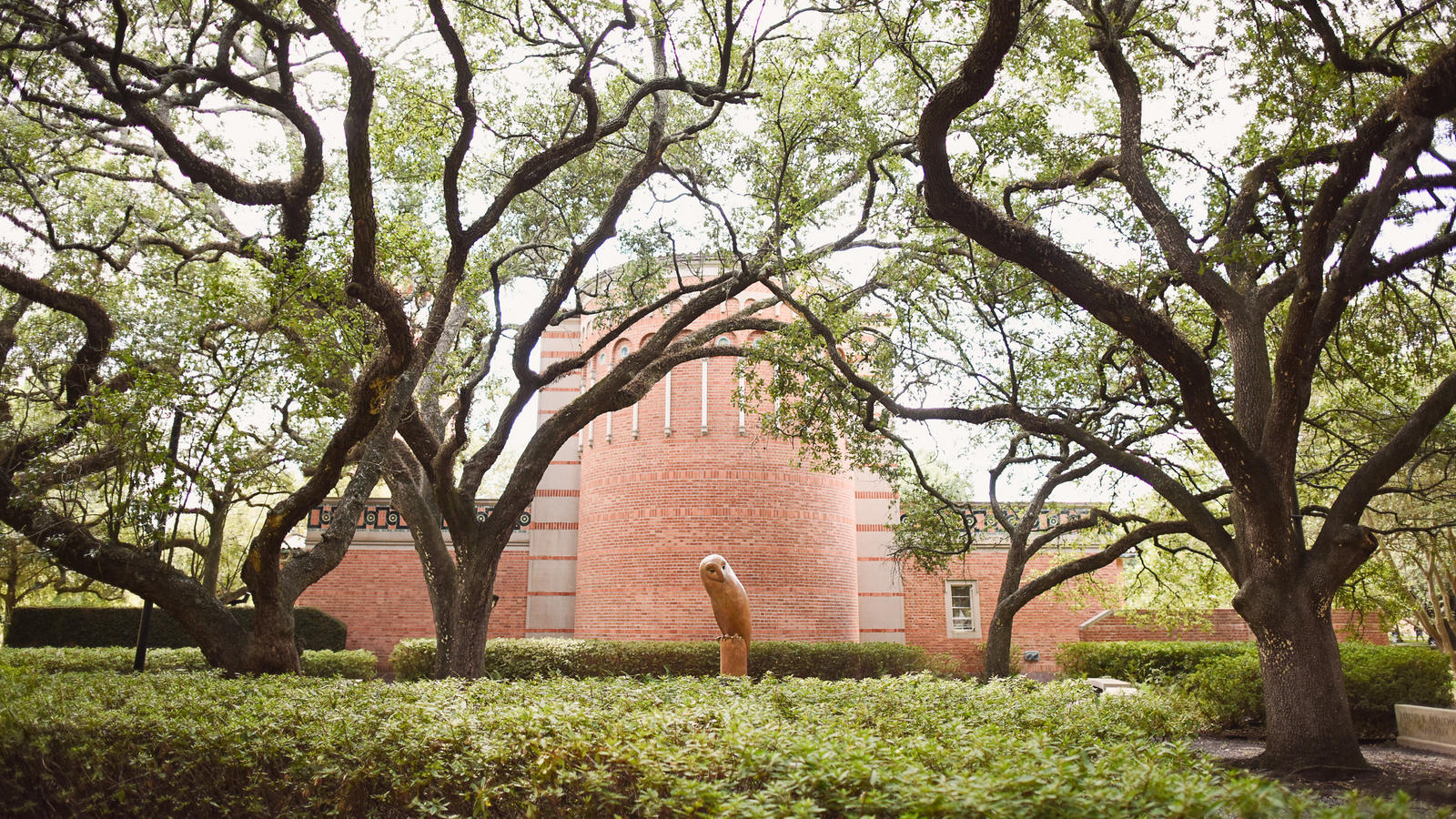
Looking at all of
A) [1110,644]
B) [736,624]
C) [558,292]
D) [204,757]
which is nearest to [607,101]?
[558,292]

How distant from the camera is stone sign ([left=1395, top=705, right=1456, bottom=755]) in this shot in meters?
9.94

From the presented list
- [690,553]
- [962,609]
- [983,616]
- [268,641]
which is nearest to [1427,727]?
[983,616]

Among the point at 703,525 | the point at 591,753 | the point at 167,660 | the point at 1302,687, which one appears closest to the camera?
the point at 591,753

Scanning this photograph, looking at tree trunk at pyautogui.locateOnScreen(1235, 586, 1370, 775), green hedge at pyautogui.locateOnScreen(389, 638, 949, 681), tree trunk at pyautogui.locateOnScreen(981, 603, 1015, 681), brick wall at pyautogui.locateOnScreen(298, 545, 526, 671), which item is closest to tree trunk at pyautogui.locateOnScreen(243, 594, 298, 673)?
green hedge at pyautogui.locateOnScreen(389, 638, 949, 681)

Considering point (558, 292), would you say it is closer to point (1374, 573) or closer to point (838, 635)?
point (838, 635)

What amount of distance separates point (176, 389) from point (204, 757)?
3.77m

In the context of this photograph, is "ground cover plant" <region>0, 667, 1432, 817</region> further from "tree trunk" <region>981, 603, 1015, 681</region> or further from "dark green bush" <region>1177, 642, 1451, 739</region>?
"dark green bush" <region>1177, 642, 1451, 739</region>

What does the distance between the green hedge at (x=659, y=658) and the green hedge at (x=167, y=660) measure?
28.9 inches

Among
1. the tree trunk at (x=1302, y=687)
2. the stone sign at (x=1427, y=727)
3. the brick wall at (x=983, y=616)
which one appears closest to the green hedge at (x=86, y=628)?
the brick wall at (x=983, y=616)

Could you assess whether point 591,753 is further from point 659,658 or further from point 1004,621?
point 659,658

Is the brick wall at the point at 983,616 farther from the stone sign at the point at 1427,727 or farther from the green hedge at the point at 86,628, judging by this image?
the green hedge at the point at 86,628

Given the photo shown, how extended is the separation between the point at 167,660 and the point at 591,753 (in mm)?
13050

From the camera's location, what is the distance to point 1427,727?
10328mm

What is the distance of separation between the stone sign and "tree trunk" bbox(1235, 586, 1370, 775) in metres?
4.07
